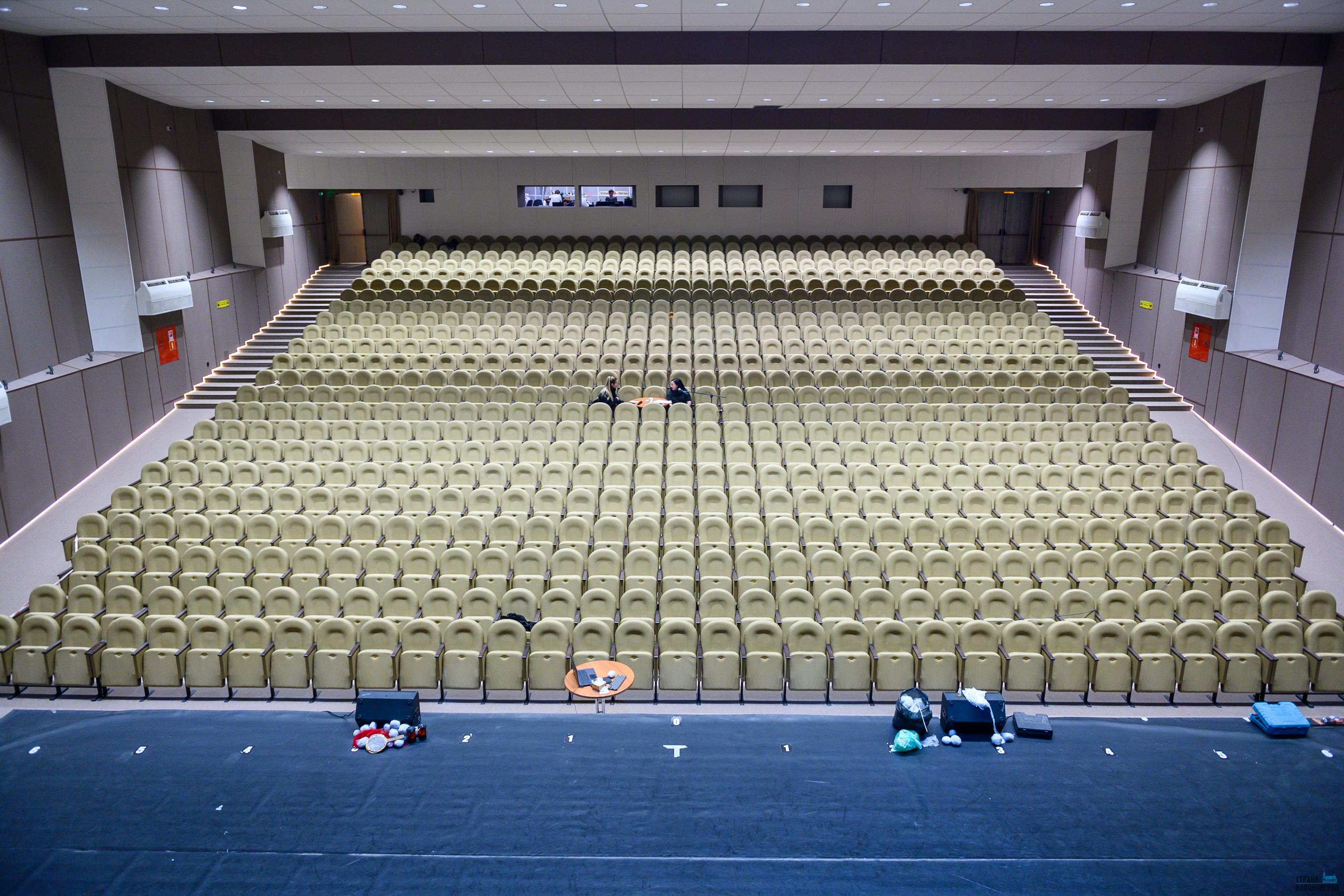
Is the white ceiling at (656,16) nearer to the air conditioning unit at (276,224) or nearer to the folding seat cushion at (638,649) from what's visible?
the air conditioning unit at (276,224)

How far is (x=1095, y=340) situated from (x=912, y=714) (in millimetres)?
13384

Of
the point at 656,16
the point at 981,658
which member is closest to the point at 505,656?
the point at 981,658

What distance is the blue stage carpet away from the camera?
5215 mm

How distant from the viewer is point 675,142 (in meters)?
18.5

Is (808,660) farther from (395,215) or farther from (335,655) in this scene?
(395,215)

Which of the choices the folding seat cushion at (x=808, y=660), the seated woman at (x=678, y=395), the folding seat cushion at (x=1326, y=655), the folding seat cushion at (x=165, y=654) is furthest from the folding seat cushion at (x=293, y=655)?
the folding seat cushion at (x=1326, y=655)

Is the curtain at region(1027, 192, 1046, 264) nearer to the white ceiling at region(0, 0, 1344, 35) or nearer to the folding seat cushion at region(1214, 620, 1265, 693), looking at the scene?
the white ceiling at region(0, 0, 1344, 35)

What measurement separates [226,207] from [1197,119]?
17.7 m

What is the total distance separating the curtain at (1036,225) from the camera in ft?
76.6

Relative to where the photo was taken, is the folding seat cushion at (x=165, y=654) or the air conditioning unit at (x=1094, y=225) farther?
the air conditioning unit at (x=1094, y=225)

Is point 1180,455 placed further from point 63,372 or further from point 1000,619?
point 63,372

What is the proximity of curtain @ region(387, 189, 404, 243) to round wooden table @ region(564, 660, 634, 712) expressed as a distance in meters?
18.2

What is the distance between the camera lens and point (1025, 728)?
668 centimetres

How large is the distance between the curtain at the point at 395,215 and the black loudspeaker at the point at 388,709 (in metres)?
18.3
